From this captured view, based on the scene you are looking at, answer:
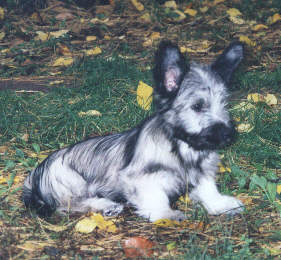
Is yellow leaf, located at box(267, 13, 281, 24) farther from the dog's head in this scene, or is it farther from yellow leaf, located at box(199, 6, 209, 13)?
the dog's head

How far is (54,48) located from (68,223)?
504 centimetres

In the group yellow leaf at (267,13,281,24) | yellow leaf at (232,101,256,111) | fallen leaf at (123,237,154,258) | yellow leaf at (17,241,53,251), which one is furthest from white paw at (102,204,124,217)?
yellow leaf at (267,13,281,24)

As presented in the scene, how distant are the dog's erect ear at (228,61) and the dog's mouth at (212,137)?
50cm

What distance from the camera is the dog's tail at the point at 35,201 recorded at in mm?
4340

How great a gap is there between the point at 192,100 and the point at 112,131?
1.91m

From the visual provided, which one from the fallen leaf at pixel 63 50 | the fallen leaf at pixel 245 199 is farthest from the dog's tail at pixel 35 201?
the fallen leaf at pixel 63 50

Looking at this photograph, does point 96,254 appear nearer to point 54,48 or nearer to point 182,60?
point 182,60

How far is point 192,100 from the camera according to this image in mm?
4152

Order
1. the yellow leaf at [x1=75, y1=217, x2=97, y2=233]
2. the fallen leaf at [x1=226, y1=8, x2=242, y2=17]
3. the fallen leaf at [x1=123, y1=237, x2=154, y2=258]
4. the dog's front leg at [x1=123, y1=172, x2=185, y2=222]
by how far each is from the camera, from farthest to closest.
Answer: the fallen leaf at [x1=226, y1=8, x2=242, y2=17]
the dog's front leg at [x1=123, y1=172, x2=185, y2=222]
the yellow leaf at [x1=75, y1=217, x2=97, y2=233]
the fallen leaf at [x1=123, y1=237, x2=154, y2=258]

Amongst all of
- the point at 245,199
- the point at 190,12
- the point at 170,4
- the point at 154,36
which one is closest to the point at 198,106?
the point at 245,199

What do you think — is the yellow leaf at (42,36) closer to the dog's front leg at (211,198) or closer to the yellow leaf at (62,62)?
the yellow leaf at (62,62)

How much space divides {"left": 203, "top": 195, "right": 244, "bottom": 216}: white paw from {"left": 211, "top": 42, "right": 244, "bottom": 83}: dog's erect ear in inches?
40.3

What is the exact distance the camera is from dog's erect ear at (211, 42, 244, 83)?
14.2 feet

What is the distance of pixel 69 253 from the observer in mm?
3676
